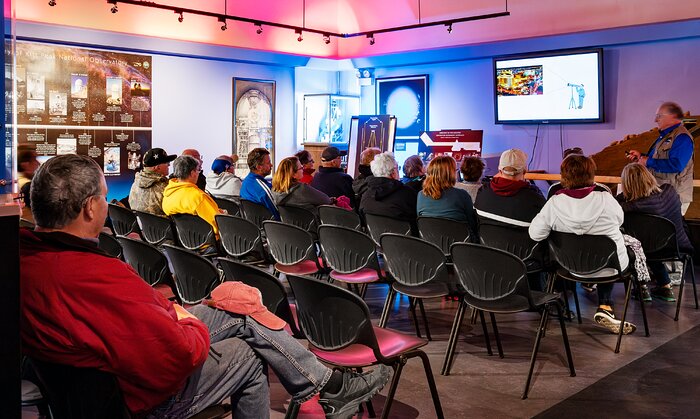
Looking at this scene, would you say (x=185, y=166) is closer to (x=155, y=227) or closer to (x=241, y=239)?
(x=155, y=227)

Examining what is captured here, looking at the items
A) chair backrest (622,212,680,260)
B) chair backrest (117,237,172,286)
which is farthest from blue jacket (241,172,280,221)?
chair backrest (622,212,680,260)

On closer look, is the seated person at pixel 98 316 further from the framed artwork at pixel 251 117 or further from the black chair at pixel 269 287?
the framed artwork at pixel 251 117

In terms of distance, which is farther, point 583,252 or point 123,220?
point 123,220

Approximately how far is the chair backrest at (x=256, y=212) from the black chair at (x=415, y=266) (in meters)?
2.19

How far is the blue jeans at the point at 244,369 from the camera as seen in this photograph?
2666mm

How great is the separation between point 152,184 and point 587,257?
3.87 meters

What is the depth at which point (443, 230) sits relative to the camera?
559 centimetres

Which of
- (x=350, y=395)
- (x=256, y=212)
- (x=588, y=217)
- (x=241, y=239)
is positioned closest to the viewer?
(x=350, y=395)

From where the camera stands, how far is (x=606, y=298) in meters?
5.88

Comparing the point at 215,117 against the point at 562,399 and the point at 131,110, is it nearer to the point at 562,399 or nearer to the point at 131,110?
the point at 131,110

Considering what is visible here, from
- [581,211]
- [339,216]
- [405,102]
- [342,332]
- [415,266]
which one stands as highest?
[405,102]

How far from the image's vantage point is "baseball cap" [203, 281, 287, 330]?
9.42ft

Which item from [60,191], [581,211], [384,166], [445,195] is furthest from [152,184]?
[60,191]

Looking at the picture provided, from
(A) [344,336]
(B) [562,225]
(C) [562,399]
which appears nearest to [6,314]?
(A) [344,336]
